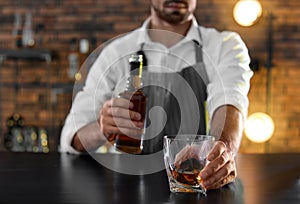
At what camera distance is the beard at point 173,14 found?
6.67 feet

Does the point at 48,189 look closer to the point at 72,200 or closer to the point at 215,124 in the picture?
the point at 72,200

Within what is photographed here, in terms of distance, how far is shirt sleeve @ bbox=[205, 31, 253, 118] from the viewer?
1779mm

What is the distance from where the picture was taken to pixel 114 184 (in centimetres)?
106

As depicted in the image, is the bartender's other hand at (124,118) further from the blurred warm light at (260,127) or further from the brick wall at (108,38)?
the brick wall at (108,38)

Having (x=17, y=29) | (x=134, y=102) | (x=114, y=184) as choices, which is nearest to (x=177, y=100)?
(x=134, y=102)

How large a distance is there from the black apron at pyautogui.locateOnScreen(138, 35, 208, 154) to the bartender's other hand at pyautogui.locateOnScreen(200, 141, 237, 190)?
0.87m

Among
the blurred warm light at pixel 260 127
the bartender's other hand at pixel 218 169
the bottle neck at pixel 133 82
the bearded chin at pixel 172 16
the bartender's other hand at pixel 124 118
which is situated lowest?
the blurred warm light at pixel 260 127

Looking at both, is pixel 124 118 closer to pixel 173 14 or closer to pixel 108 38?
pixel 173 14

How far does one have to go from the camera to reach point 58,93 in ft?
13.9

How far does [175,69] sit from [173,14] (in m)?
0.24

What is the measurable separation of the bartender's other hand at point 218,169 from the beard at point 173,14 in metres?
1.05

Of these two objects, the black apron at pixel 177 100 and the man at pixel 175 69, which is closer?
the man at pixel 175 69

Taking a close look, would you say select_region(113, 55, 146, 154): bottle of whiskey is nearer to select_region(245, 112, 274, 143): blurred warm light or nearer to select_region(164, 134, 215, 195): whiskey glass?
select_region(164, 134, 215, 195): whiskey glass

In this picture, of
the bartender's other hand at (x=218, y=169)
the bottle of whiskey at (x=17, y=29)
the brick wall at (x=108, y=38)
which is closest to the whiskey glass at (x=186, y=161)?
the bartender's other hand at (x=218, y=169)
